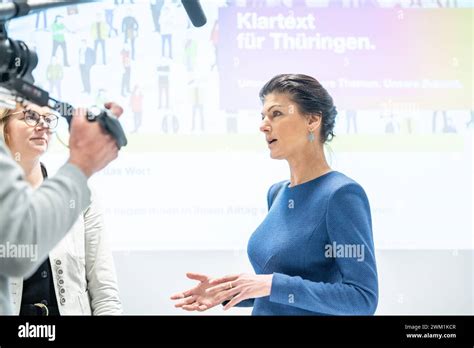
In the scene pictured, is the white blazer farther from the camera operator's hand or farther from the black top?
the camera operator's hand

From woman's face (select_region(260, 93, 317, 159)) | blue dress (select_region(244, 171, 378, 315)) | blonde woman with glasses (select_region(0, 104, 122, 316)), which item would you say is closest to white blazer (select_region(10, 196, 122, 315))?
blonde woman with glasses (select_region(0, 104, 122, 316))

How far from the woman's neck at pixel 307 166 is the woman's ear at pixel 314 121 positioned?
0.06 m

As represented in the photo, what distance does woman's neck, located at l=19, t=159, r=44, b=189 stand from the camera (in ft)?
5.63

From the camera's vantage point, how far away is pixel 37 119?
1775mm

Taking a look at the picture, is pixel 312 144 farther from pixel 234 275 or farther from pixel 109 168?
pixel 109 168

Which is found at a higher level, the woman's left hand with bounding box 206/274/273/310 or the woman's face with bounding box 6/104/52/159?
the woman's face with bounding box 6/104/52/159

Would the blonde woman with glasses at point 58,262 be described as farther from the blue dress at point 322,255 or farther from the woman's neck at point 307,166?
the woman's neck at point 307,166

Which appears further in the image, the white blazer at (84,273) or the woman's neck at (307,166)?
the woman's neck at (307,166)

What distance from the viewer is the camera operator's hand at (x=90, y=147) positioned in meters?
1.11

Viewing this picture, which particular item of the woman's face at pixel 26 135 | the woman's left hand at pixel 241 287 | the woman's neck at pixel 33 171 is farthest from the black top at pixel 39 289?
the woman's left hand at pixel 241 287

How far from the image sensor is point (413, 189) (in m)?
1.95

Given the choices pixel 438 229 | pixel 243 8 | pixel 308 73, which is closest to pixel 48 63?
pixel 243 8

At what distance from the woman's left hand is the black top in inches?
16.3

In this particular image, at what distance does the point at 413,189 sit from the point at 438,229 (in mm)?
135
